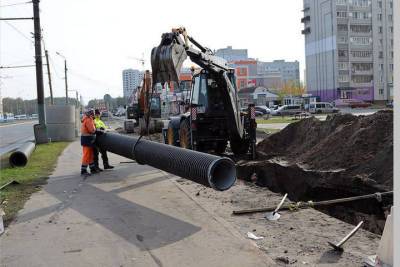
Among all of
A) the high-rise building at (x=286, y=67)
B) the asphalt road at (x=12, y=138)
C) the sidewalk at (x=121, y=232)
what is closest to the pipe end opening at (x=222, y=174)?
the sidewalk at (x=121, y=232)

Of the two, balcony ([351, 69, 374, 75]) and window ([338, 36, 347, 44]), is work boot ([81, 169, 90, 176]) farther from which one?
window ([338, 36, 347, 44])

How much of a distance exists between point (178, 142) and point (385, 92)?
296 ft

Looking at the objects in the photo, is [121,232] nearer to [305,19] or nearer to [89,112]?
[89,112]

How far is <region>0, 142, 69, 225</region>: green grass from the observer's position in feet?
27.7

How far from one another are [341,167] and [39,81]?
60.4 ft

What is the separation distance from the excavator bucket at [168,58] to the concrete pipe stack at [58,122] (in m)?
16.4

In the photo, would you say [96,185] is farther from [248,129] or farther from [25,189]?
[248,129]

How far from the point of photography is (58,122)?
2595 cm

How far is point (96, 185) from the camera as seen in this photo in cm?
1054

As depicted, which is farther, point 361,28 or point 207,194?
point 361,28

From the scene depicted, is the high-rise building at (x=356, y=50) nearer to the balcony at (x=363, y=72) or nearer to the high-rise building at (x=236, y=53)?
the balcony at (x=363, y=72)

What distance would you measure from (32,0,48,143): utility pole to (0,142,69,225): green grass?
22.7ft

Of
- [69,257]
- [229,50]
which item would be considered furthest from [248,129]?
[229,50]

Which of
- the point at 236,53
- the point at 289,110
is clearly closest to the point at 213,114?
the point at 289,110
